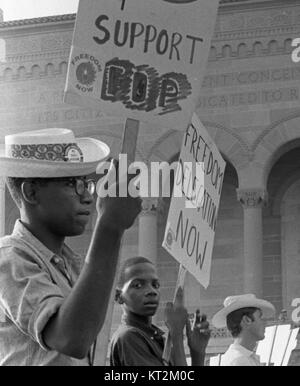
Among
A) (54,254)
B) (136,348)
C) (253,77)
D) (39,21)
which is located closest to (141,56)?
(54,254)

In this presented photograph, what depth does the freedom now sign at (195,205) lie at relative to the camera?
4598 millimetres

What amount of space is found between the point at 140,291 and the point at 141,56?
1.77 metres

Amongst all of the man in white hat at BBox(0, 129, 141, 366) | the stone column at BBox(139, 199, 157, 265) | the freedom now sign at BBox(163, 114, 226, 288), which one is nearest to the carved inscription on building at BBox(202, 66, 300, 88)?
the stone column at BBox(139, 199, 157, 265)

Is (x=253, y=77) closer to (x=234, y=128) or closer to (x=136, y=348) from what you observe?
(x=234, y=128)

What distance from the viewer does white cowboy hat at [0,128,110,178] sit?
2969 millimetres

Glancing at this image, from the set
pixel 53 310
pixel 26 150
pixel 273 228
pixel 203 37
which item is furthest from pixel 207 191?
pixel 273 228

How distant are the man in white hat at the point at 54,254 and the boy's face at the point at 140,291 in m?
1.58

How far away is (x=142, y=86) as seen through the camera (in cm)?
319

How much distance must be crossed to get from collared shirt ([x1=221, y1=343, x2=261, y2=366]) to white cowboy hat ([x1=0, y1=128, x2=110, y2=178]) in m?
3.39

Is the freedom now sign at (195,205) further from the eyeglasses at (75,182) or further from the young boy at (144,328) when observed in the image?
the eyeglasses at (75,182)

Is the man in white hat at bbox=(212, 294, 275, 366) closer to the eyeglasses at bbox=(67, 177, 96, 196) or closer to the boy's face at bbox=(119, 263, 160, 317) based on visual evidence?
the boy's face at bbox=(119, 263, 160, 317)

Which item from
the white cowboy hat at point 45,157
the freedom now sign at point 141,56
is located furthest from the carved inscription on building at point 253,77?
the white cowboy hat at point 45,157
